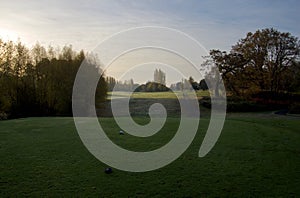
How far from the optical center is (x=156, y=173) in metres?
4.36

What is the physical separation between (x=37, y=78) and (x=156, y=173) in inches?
624

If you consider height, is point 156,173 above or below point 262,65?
below

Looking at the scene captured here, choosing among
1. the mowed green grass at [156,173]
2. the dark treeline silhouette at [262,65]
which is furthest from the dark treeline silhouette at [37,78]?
the dark treeline silhouette at [262,65]

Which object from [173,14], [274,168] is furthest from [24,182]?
[173,14]

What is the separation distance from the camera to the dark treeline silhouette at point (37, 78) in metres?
17.0

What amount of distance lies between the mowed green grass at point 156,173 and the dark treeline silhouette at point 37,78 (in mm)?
11413

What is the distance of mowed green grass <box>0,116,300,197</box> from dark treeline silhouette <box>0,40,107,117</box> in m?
11.4

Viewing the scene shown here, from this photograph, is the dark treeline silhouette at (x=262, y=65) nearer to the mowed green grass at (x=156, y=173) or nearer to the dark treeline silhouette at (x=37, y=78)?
the dark treeline silhouette at (x=37, y=78)

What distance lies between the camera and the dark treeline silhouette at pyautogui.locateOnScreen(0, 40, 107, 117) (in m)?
17.0

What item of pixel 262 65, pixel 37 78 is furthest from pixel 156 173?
pixel 262 65

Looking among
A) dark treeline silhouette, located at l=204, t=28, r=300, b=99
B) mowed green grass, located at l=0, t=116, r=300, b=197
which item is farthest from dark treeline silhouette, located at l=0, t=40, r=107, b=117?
dark treeline silhouette, located at l=204, t=28, r=300, b=99

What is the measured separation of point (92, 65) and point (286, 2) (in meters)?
12.3

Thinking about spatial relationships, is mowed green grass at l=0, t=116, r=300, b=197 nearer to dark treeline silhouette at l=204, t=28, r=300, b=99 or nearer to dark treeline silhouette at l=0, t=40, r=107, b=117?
dark treeline silhouette at l=0, t=40, r=107, b=117

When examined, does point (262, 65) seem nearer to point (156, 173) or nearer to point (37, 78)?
point (37, 78)
